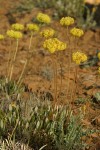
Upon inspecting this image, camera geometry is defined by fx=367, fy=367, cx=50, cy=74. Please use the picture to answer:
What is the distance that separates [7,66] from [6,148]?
187 centimetres

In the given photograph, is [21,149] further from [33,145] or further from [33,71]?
[33,71]

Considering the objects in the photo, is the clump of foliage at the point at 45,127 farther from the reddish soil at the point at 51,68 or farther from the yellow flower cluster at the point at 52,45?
the yellow flower cluster at the point at 52,45

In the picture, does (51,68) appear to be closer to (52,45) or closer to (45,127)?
(45,127)

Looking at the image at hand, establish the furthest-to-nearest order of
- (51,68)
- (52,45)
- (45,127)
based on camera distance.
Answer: (51,68), (45,127), (52,45)

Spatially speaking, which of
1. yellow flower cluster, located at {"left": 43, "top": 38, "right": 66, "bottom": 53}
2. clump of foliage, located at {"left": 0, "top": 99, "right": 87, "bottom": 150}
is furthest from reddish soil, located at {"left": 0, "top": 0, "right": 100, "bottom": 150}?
yellow flower cluster, located at {"left": 43, "top": 38, "right": 66, "bottom": 53}

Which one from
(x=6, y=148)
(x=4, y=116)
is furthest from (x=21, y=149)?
(x=4, y=116)

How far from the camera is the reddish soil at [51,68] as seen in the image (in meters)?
3.91

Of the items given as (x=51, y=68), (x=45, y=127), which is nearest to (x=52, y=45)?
(x=45, y=127)

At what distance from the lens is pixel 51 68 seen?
201 inches

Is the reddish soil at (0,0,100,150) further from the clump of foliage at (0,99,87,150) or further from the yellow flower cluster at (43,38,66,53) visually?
the yellow flower cluster at (43,38,66,53)

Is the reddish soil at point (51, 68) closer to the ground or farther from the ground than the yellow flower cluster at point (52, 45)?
closer to the ground

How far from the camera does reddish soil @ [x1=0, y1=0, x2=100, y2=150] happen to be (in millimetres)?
3906

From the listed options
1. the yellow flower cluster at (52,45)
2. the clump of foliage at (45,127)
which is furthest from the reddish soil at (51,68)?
the yellow flower cluster at (52,45)

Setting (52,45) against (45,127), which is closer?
(52,45)
